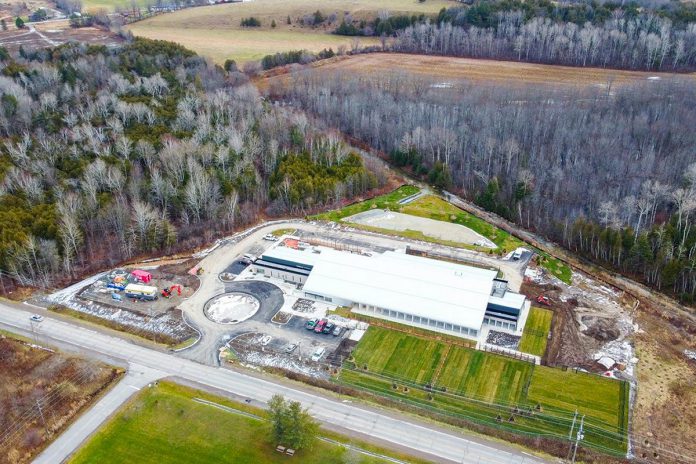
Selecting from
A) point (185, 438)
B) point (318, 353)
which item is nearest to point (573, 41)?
point (318, 353)

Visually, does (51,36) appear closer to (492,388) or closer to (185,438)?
(185,438)

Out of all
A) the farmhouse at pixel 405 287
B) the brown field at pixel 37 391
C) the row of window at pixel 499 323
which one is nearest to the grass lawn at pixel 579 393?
the row of window at pixel 499 323

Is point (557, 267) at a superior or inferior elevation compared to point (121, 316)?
superior

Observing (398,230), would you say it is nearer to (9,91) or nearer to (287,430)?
(287,430)

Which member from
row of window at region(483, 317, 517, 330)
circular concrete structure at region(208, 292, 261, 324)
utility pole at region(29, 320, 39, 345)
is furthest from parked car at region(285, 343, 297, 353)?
utility pole at region(29, 320, 39, 345)

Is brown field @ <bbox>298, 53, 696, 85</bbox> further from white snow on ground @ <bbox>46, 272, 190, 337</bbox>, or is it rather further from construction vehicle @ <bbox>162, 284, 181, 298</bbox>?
white snow on ground @ <bbox>46, 272, 190, 337</bbox>

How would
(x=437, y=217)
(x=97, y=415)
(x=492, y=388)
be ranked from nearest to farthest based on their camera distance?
(x=97, y=415) → (x=492, y=388) → (x=437, y=217)
